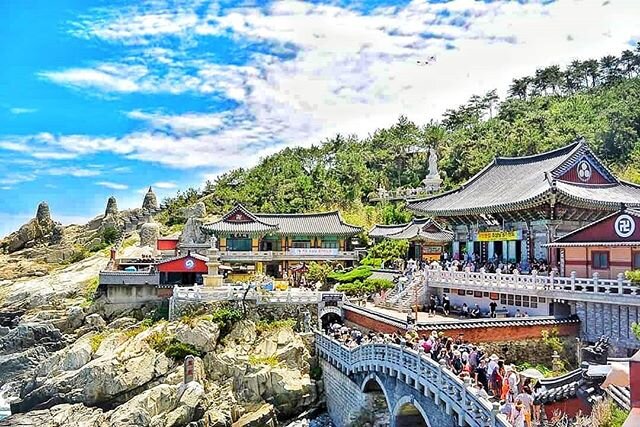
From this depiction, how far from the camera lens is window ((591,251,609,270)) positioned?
27156mm

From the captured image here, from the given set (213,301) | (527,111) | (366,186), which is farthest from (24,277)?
(527,111)

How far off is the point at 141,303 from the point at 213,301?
25.4 feet

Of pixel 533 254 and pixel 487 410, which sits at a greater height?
pixel 533 254

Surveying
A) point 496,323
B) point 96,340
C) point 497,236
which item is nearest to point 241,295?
point 96,340

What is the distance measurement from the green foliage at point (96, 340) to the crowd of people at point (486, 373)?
18.3 metres

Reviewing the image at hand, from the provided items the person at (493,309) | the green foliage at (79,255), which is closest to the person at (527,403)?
the person at (493,309)

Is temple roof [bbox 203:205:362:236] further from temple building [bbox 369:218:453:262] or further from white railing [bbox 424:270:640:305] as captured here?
white railing [bbox 424:270:640:305]

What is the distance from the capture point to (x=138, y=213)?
254 ft

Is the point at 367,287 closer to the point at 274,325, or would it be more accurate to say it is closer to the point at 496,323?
the point at 274,325

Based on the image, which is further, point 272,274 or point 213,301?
point 272,274

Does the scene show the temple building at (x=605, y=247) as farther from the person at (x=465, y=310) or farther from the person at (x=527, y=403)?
the person at (x=527, y=403)

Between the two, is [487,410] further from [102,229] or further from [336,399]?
[102,229]

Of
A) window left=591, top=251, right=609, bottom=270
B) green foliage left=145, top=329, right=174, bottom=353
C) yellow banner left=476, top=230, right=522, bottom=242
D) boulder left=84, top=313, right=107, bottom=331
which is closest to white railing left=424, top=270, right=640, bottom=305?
window left=591, top=251, right=609, bottom=270

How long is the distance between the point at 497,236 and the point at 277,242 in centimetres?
2467
